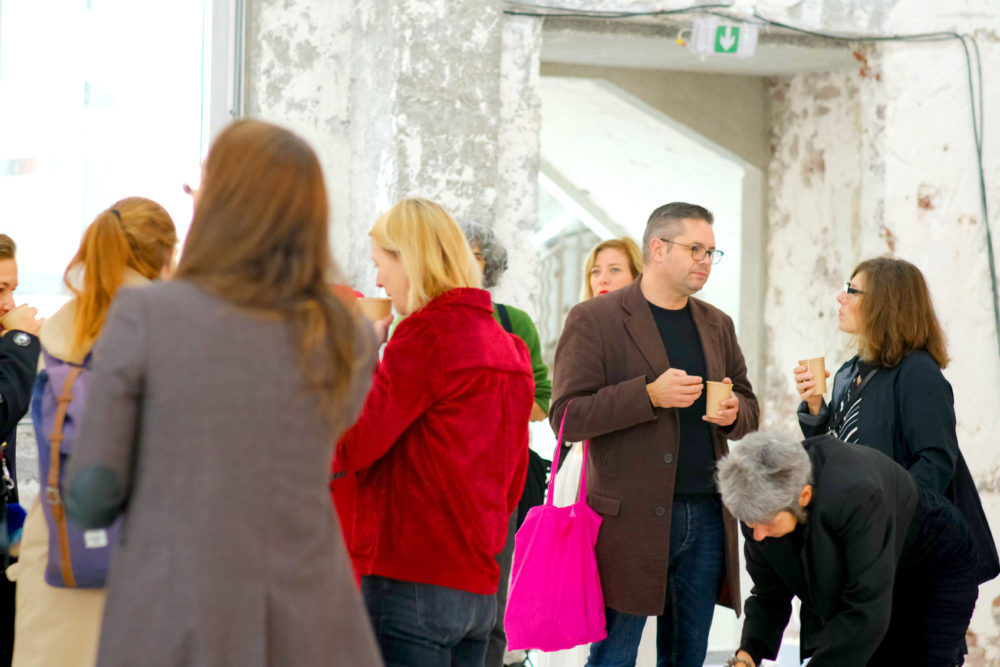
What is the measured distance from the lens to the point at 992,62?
13.6ft

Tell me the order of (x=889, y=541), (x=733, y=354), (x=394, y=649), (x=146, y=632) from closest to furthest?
(x=146, y=632), (x=394, y=649), (x=889, y=541), (x=733, y=354)

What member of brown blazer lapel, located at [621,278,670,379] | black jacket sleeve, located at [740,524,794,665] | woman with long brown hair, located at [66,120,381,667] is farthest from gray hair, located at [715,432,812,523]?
woman with long brown hair, located at [66,120,381,667]

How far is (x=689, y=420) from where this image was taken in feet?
9.52

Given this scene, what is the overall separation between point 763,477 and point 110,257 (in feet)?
4.46

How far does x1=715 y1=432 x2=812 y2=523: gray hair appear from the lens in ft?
7.71

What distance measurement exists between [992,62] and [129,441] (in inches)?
148

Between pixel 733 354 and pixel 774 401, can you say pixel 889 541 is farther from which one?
pixel 774 401

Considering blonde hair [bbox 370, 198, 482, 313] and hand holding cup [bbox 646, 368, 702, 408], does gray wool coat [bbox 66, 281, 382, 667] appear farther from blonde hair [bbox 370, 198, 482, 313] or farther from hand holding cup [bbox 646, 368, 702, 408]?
hand holding cup [bbox 646, 368, 702, 408]

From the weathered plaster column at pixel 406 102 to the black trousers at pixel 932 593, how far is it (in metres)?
1.57

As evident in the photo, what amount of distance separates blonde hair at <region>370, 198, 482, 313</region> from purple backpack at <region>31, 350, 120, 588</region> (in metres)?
0.60

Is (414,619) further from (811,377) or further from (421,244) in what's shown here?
(811,377)

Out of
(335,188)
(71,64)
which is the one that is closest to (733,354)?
(335,188)

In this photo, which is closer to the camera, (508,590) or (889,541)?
(889,541)

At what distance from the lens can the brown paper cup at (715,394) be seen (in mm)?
2695
